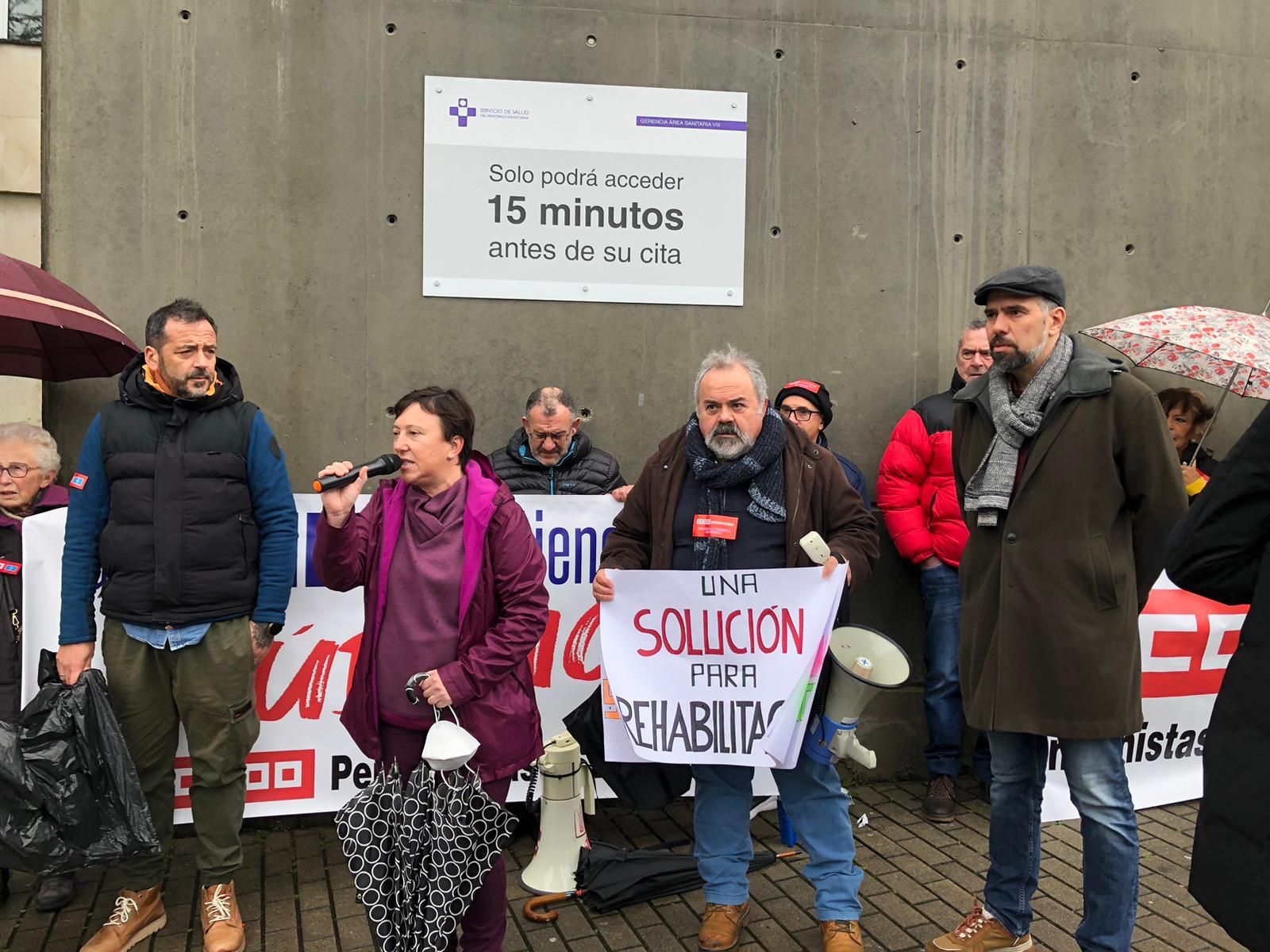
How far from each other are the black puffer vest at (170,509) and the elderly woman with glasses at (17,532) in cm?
63

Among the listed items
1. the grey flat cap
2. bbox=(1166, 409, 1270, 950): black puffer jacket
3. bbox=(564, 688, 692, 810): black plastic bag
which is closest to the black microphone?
bbox=(564, 688, 692, 810): black plastic bag

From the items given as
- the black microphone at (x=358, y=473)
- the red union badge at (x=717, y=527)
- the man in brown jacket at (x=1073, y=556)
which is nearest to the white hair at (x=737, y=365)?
the red union badge at (x=717, y=527)

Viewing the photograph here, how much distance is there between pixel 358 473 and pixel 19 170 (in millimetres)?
3036

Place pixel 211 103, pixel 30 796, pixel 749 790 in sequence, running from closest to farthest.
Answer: pixel 30 796 → pixel 749 790 → pixel 211 103

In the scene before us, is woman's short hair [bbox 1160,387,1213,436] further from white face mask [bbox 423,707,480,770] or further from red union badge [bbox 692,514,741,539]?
white face mask [bbox 423,707,480,770]

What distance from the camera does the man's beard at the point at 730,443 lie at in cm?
350

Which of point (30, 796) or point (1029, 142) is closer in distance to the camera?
point (30, 796)

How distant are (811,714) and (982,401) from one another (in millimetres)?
1202

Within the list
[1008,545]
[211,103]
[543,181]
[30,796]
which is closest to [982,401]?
[1008,545]

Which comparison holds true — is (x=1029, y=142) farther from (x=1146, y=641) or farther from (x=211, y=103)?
(x=211, y=103)

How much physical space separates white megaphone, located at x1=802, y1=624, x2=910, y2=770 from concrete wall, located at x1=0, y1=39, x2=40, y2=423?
12.2 feet

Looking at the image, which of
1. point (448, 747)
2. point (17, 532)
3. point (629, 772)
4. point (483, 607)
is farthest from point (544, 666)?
point (17, 532)

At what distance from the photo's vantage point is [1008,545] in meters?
3.31

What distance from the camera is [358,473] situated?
2.88 metres
